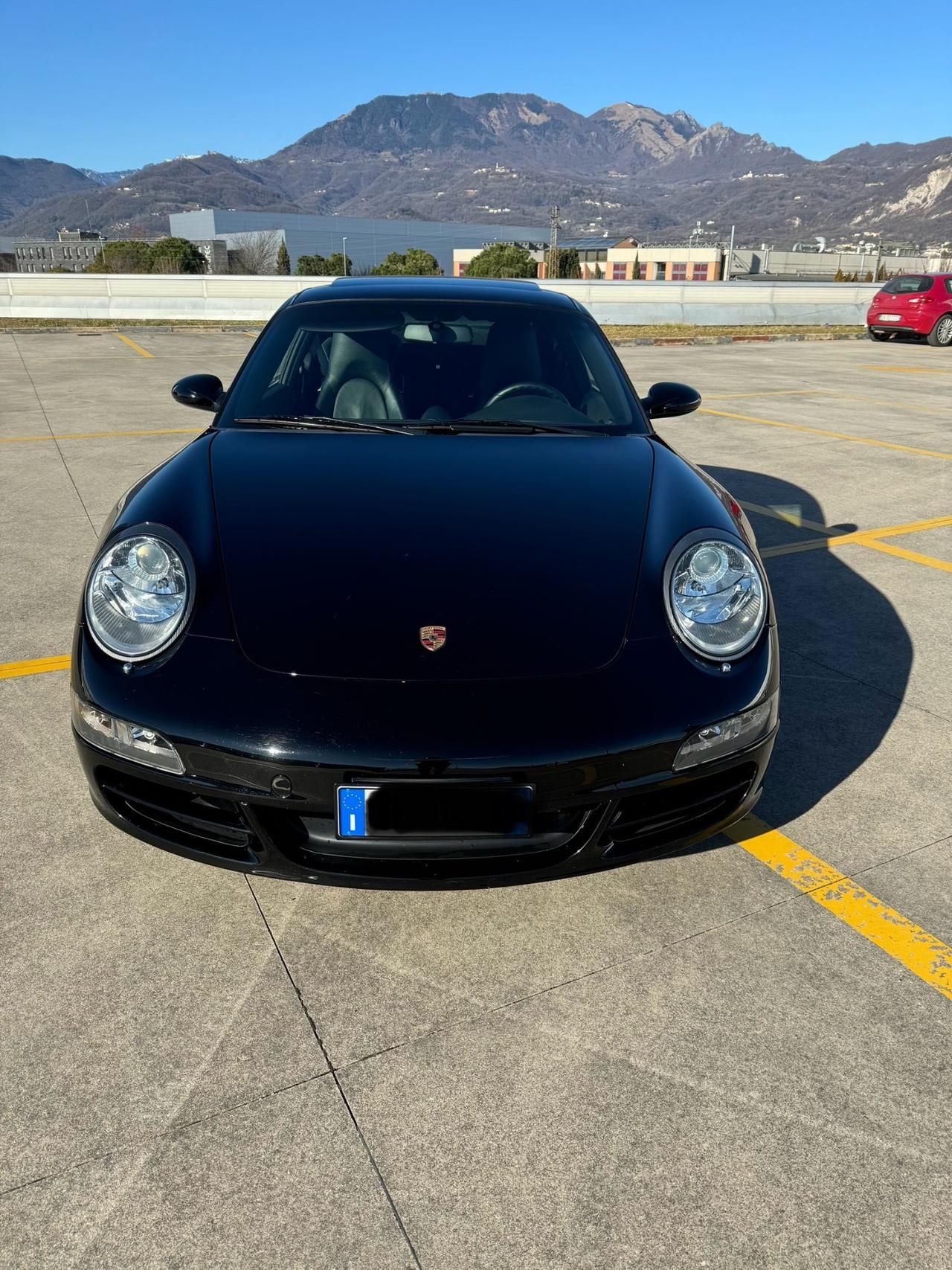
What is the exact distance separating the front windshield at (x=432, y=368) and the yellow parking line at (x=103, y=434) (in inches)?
197

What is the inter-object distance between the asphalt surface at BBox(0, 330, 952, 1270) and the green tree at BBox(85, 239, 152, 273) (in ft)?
252

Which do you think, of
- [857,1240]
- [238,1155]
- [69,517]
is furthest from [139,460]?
[857,1240]

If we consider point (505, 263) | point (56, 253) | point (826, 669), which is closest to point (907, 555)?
point (826, 669)

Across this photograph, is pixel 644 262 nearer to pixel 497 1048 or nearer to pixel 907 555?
pixel 907 555

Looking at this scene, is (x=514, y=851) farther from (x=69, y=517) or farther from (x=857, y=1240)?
(x=69, y=517)

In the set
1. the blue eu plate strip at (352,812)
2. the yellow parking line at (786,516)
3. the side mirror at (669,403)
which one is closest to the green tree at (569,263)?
the yellow parking line at (786,516)

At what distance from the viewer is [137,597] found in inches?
90.4

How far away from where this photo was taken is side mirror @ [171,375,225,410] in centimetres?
364

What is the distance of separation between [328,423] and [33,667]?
1596 mm

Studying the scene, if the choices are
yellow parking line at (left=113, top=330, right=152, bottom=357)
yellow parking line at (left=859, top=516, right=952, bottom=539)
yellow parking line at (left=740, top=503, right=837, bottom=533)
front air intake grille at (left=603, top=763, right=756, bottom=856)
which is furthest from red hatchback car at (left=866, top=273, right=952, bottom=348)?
front air intake grille at (left=603, top=763, right=756, bottom=856)

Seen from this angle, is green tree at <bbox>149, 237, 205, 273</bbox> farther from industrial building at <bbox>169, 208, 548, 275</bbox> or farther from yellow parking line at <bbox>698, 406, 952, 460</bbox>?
yellow parking line at <bbox>698, 406, 952, 460</bbox>

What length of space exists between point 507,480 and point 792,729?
1.39m

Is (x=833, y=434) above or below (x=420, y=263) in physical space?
below

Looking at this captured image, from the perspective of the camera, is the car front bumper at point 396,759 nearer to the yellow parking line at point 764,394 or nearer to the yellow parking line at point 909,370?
the yellow parking line at point 764,394
